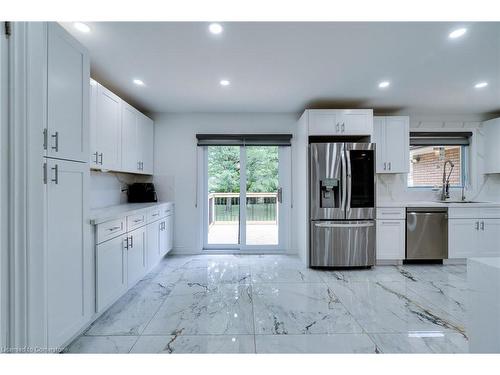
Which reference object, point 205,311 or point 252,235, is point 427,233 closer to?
point 252,235

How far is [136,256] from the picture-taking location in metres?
2.68

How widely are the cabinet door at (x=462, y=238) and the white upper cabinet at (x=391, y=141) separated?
109 cm

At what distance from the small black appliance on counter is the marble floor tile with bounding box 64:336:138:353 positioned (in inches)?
82.3

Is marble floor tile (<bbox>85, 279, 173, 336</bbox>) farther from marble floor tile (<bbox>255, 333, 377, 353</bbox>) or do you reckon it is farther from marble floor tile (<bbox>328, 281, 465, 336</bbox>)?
marble floor tile (<bbox>328, 281, 465, 336</bbox>)

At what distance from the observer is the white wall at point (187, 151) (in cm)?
412

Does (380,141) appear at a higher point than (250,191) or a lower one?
higher

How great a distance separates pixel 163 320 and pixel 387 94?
12.4 ft

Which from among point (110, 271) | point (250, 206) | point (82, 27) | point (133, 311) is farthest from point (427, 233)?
point (82, 27)

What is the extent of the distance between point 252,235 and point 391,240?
2170 mm

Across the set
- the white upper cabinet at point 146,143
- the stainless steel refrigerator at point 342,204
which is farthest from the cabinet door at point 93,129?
the stainless steel refrigerator at point 342,204

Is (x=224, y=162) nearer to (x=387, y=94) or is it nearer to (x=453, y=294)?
(x=387, y=94)

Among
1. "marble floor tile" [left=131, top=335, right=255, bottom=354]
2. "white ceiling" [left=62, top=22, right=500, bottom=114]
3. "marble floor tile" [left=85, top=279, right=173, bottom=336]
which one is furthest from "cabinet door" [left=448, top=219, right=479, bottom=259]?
"marble floor tile" [left=85, top=279, right=173, bottom=336]

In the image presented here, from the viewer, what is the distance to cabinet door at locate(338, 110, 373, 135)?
349 cm

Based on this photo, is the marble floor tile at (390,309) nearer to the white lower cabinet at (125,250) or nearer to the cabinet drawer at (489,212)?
the cabinet drawer at (489,212)
